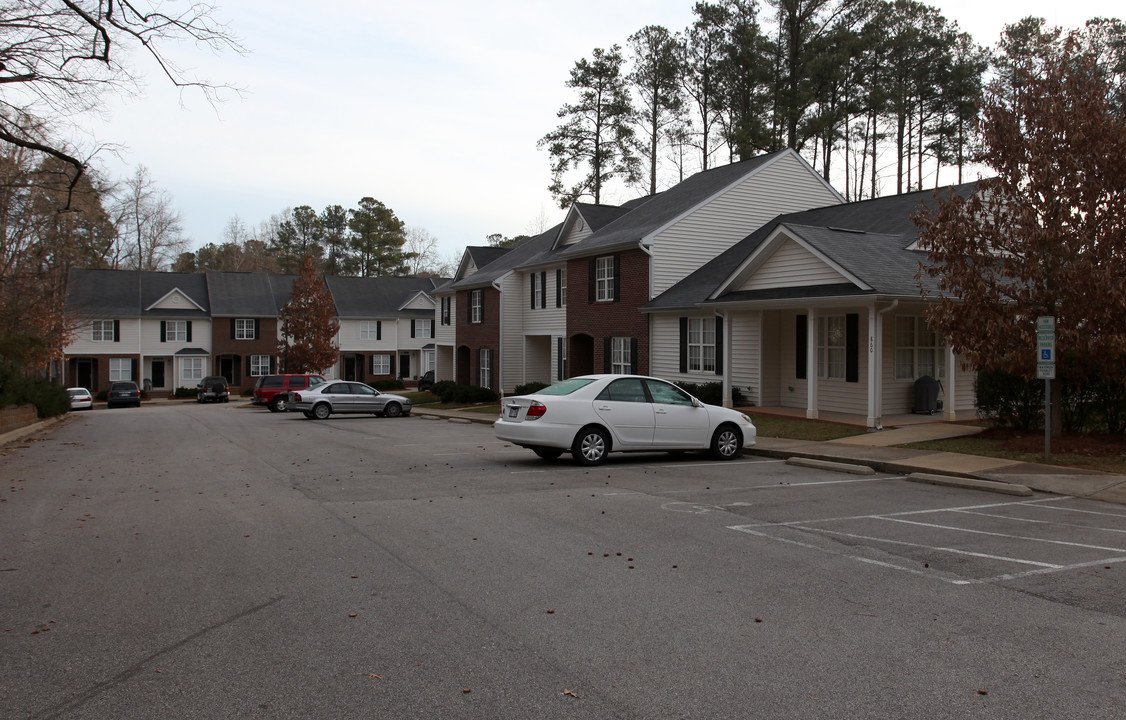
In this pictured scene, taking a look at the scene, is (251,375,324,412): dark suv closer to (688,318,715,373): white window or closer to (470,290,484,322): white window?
(470,290,484,322): white window

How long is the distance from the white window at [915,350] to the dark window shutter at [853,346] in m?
1.00

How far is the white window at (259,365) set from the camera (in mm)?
61062

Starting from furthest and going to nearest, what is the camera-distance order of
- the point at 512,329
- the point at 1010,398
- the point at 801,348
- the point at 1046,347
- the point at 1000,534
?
the point at 512,329, the point at 801,348, the point at 1010,398, the point at 1046,347, the point at 1000,534

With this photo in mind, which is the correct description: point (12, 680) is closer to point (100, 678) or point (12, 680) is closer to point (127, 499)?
point (100, 678)

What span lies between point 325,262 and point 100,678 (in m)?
82.4

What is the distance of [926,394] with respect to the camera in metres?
20.9

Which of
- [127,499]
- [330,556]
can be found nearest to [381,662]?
[330,556]

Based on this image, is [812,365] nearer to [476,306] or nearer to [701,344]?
[701,344]

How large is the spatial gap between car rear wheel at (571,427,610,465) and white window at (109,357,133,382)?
53210mm

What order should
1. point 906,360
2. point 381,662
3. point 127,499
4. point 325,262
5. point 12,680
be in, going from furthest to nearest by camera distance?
point 325,262 < point 906,360 < point 127,499 < point 381,662 < point 12,680

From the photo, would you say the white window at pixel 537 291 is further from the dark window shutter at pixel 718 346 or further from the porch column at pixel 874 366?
the porch column at pixel 874 366

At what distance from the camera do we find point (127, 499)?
1085 cm

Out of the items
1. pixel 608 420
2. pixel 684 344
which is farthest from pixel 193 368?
pixel 608 420

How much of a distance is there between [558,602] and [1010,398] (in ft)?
45.7
